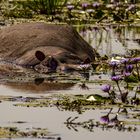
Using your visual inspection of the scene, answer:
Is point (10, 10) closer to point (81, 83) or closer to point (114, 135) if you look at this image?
point (81, 83)

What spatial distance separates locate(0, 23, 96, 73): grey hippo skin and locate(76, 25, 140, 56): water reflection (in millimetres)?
696

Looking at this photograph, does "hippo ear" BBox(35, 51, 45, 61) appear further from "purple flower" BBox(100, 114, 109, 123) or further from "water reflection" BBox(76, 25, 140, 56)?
"purple flower" BBox(100, 114, 109, 123)

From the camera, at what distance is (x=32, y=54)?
33.8ft

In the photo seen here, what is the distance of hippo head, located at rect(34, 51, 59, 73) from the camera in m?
9.74

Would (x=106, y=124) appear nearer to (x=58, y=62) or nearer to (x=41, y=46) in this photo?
(x=58, y=62)

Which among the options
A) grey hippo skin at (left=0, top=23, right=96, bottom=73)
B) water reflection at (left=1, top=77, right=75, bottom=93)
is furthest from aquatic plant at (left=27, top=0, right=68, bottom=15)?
water reflection at (left=1, top=77, right=75, bottom=93)

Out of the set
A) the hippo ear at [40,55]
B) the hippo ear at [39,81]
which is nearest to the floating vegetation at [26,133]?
the hippo ear at [39,81]

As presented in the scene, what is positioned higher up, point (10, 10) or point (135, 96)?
point (10, 10)

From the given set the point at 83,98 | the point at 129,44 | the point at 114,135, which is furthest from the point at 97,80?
the point at 129,44

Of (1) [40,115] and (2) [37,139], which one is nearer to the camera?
(2) [37,139]

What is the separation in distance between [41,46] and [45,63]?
827mm

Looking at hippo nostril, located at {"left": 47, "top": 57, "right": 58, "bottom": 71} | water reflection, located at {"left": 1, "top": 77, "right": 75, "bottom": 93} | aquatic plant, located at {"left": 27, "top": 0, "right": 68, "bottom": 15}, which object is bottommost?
water reflection, located at {"left": 1, "top": 77, "right": 75, "bottom": 93}

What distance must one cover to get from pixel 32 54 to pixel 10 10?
783cm

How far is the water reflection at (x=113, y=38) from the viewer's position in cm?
1184
